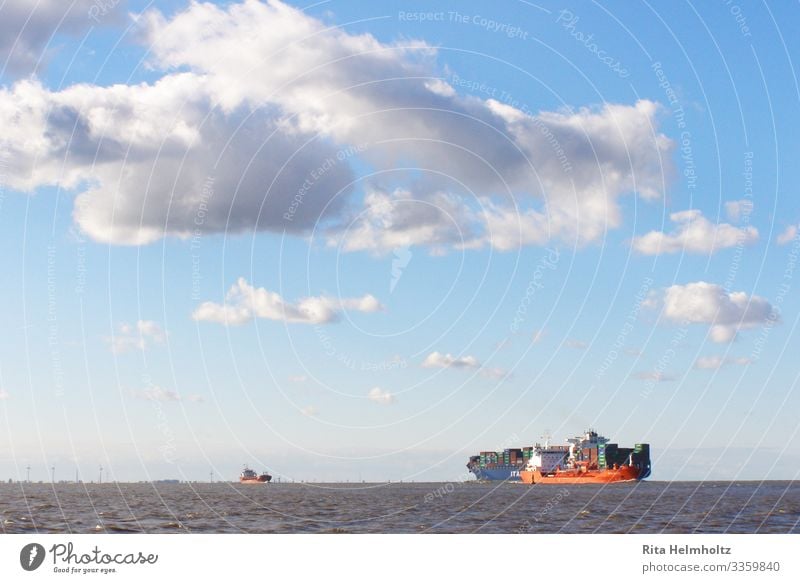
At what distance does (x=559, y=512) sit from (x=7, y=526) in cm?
5890

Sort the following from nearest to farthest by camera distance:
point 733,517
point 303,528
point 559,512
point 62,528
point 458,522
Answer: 1. point 62,528
2. point 303,528
3. point 458,522
4. point 733,517
5. point 559,512

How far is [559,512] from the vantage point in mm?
112375

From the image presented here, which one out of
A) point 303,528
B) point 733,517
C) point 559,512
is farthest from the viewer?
point 559,512
